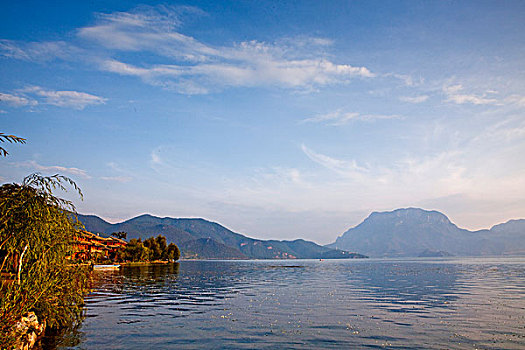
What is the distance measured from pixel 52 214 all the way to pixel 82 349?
27.4 feet

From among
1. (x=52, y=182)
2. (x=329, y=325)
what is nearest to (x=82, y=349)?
(x=52, y=182)

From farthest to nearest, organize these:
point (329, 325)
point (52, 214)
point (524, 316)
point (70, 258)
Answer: point (524, 316)
point (329, 325)
point (70, 258)
point (52, 214)

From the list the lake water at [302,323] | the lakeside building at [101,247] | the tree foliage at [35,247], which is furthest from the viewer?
the lakeside building at [101,247]

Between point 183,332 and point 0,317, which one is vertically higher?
point 0,317

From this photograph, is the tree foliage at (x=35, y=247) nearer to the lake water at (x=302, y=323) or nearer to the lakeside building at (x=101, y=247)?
the lake water at (x=302, y=323)

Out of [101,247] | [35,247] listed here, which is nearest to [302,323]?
[35,247]

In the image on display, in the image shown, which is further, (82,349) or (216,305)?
(216,305)

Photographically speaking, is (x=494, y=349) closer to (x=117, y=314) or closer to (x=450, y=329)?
(x=450, y=329)

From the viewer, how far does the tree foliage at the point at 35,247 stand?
18.5 metres

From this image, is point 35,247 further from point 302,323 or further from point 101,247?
point 101,247

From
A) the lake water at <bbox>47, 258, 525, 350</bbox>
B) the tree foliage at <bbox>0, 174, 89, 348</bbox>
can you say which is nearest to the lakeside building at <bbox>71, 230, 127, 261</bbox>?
the lake water at <bbox>47, 258, 525, 350</bbox>

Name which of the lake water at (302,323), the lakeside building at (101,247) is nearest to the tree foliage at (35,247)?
the lake water at (302,323)

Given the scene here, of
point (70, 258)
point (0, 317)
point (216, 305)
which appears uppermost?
point (70, 258)

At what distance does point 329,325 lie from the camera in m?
30.3
